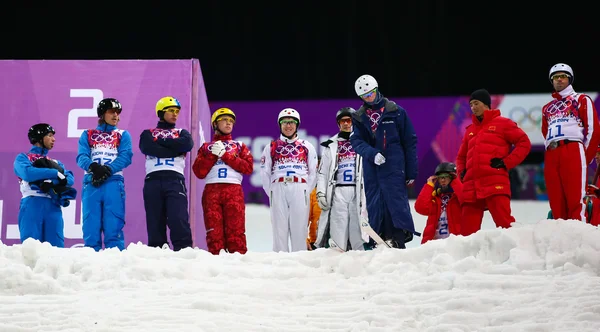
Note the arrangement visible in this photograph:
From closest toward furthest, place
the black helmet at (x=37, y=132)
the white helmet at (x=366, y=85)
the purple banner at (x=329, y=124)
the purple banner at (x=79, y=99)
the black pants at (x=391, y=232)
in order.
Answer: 1. the black pants at (x=391, y=232)
2. the white helmet at (x=366, y=85)
3. the black helmet at (x=37, y=132)
4. the purple banner at (x=79, y=99)
5. the purple banner at (x=329, y=124)

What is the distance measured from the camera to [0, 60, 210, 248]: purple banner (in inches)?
330

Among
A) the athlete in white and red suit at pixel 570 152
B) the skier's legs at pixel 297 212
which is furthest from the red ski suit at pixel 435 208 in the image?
the skier's legs at pixel 297 212

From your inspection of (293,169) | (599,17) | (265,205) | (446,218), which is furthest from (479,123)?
(599,17)

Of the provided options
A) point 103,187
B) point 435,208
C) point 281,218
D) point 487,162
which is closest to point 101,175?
point 103,187

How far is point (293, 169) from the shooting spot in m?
7.60

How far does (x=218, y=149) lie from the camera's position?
7.47 m

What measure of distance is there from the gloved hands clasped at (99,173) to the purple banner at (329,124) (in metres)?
5.52

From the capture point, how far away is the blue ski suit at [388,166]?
6.43 m

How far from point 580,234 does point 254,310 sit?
89.9 inches

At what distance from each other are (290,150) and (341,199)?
3.04 ft

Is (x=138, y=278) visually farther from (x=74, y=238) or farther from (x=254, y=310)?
(x=74, y=238)

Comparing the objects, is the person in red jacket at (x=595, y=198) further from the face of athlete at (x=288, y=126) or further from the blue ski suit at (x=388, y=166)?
the face of athlete at (x=288, y=126)

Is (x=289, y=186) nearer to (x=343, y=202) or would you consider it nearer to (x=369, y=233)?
(x=343, y=202)

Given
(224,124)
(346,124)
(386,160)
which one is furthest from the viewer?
(224,124)
